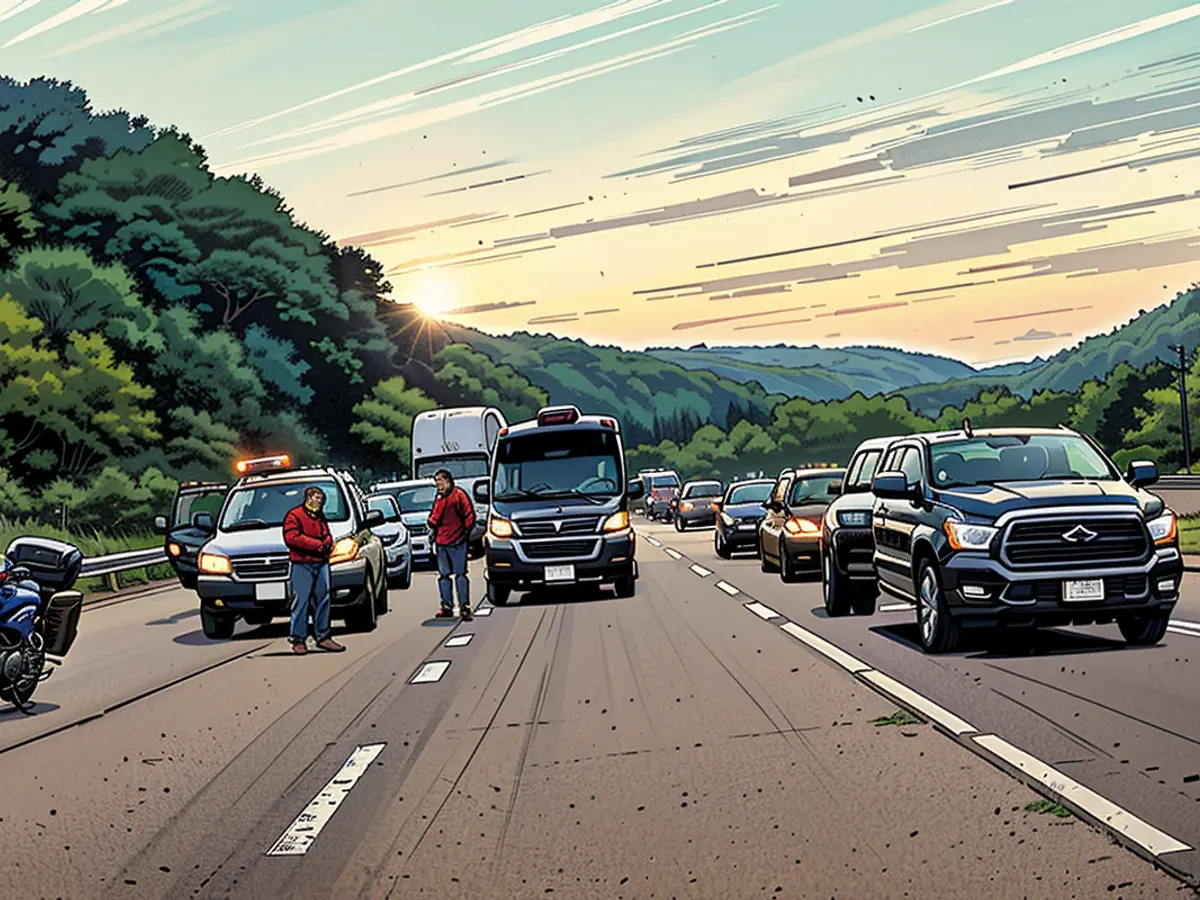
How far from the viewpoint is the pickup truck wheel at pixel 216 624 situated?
17.4 metres

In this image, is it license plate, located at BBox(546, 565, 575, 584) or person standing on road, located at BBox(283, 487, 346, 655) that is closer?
person standing on road, located at BBox(283, 487, 346, 655)

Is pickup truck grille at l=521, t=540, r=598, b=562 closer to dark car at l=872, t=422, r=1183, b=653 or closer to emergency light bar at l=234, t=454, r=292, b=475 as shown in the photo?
emergency light bar at l=234, t=454, r=292, b=475

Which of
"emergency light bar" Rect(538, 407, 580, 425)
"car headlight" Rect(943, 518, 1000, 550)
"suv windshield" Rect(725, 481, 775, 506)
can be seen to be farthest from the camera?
"suv windshield" Rect(725, 481, 775, 506)

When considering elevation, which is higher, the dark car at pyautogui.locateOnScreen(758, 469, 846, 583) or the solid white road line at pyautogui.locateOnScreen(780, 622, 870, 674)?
the dark car at pyautogui.locateOnScreen(758, 469, 846, 583)

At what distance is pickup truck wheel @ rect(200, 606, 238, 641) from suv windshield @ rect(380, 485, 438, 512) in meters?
15.2

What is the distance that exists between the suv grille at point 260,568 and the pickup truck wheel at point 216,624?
495 millimetres

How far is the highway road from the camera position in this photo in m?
5.93

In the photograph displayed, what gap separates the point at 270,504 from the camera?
20312 mm

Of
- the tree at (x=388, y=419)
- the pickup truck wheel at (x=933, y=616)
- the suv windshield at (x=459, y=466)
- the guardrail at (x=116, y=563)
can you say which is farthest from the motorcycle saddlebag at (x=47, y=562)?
the tree at (x=388, y=419)

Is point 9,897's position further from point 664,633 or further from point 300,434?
point 300,434

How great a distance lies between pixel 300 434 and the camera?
6956 centimetres

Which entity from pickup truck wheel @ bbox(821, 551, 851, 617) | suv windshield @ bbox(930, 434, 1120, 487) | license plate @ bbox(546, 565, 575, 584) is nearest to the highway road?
suv windshield @ bbox(930, 434, 1120, 487)

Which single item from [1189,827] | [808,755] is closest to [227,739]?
[808,755]

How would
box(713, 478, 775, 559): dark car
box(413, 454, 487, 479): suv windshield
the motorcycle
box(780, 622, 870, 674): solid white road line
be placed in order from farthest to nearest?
box(413, 454, 487, 479): suv windshield
box(713, 478, 775, 559): dark car
box(780, 622, 870, 674): solid white road line
the motorcycle
